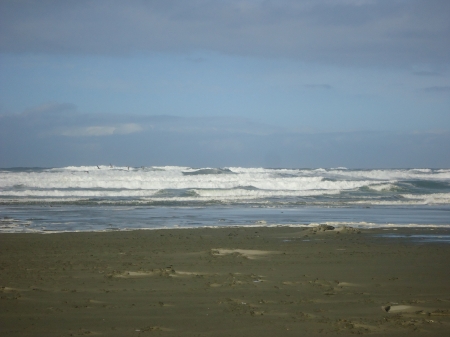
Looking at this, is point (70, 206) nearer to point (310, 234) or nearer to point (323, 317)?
point (310, 234)

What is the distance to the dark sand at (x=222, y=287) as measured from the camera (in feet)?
16.7

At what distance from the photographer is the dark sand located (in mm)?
5086

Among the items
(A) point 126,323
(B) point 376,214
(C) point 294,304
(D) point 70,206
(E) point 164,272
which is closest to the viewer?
(A) point 126,323

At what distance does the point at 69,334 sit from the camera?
477 cm

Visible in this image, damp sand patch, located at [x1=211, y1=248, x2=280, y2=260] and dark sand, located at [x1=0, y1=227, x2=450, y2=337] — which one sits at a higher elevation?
damp sand patch, located at [x1=211, y1=248, x2=280, y2=260]

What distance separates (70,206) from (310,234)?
13.2 meters

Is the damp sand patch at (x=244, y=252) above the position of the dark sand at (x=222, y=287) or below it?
above

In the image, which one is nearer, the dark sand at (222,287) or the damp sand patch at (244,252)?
the dark sand at (222,287)

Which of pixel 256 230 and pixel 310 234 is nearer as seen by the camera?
pixel 310 234

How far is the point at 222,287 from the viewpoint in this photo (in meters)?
6.73

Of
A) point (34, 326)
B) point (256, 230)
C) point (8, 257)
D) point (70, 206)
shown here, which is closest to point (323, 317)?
point (34, 326)

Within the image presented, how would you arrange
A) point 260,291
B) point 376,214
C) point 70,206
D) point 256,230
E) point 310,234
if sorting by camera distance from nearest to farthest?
point 260,291, point 310,234, point 256,230, point 376,214, point 70,206

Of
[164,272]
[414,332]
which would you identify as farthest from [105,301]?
[414,332]

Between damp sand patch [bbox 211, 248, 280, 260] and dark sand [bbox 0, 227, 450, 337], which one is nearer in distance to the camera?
dark sand [bbox 0, 227, 450, 337]
